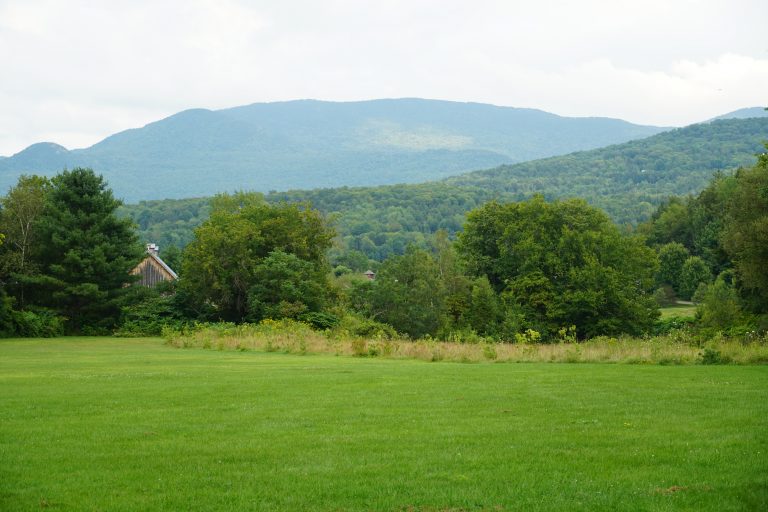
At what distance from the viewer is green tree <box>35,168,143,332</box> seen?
49.8m

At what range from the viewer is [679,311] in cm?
9494

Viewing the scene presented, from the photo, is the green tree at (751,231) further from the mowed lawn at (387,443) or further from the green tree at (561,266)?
the mowed lawn at (387,443)

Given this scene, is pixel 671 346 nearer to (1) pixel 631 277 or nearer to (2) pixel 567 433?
(2) pixel 567 433

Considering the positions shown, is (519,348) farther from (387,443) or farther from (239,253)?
(239,253)

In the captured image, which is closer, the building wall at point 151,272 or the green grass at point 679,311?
the building wall at point 151,272

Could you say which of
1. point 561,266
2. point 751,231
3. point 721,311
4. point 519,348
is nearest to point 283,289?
point 519,348

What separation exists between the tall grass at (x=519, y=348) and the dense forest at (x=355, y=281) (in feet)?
23.6

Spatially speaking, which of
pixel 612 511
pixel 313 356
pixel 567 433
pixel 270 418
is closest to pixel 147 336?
pixel 313 356

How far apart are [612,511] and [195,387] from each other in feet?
37.9

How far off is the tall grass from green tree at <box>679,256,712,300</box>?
7078 cm

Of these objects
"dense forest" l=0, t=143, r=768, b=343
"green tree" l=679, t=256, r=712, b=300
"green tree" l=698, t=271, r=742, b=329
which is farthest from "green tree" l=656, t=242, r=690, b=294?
"green tree" l=698, t=271, r=742, b=329

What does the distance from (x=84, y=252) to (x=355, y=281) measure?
2317 cm

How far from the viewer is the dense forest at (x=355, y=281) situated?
163 ft

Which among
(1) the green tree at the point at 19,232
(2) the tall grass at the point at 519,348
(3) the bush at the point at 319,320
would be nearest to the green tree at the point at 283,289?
(3) the bush at the point at 319,320
